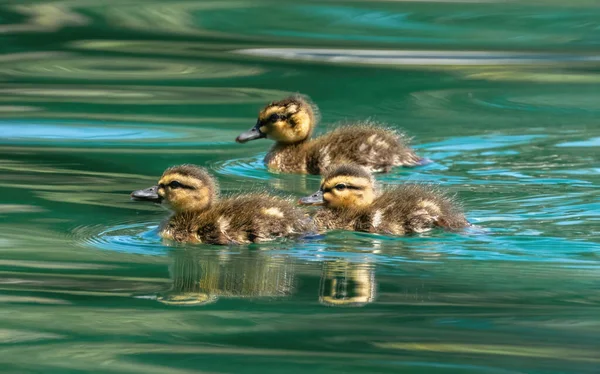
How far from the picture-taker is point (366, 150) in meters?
8.45

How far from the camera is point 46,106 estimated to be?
10305 millimetres

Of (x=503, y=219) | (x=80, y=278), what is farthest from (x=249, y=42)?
(x=80, y=278)

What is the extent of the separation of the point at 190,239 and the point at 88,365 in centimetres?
205

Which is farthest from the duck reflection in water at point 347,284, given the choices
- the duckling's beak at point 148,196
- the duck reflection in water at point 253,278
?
the duckling's beak at point 148,196

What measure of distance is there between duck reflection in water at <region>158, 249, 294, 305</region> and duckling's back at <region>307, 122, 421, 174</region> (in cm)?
239

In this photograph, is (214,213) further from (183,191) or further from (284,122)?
(284,122)

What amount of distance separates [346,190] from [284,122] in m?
2.08

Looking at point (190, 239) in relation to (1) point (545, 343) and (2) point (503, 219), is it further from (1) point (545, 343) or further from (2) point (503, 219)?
(1) point (545, 343)

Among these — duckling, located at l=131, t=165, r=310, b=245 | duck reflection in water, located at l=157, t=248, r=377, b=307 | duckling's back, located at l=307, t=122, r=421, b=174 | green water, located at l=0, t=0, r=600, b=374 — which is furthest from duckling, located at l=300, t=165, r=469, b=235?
duckling's back, located at l=307, t=122, r=421, b=174

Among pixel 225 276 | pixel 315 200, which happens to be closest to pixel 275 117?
pixel 315 200

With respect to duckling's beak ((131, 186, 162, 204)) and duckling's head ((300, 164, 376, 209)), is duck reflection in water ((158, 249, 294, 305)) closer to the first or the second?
duckling's beak ((131, 186, 162, 204))

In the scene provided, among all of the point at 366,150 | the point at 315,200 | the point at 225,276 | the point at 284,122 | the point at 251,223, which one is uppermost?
the point at 284,122

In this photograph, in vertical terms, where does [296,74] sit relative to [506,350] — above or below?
above

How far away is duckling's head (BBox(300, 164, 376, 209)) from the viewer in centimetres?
678
